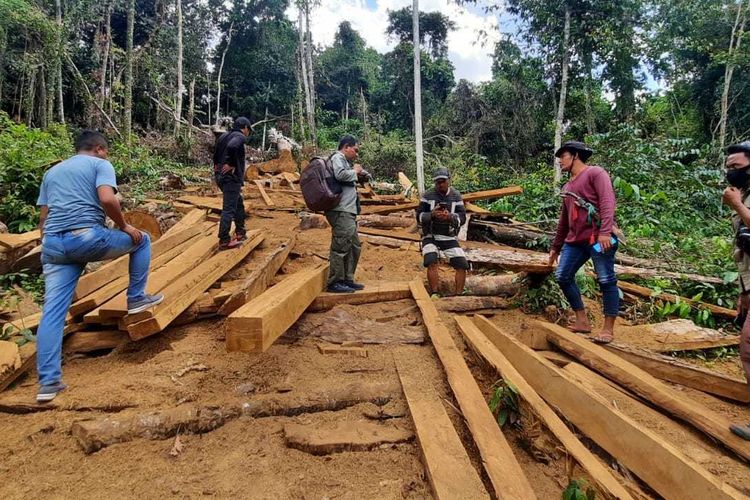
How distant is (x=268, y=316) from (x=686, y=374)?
10.7 ft

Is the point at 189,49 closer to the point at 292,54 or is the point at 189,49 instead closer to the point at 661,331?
the point at 292,54

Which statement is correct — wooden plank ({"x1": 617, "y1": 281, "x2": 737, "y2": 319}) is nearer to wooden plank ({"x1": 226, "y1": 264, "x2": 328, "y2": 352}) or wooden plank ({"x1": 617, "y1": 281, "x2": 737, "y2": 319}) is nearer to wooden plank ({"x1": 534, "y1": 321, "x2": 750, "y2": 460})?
wooden plank ({"x1": 534, "y1": 321, "x2": 750, "y2": 460})

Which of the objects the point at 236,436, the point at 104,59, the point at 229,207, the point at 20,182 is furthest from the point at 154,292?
the point at 104,59

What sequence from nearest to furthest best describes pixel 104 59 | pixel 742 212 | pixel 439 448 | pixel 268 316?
pixel 439 448 < pixel 742 212 < pixel 268 316 < pixel 104 59

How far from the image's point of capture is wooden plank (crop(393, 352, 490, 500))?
1.96 metres

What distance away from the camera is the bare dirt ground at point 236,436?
7.00 ft

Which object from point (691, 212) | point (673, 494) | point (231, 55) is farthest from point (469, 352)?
point (231, 55)

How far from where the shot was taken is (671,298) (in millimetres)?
5598

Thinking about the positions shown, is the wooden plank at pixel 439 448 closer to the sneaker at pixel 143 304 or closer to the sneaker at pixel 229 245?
the sneaker at pixel 143 304

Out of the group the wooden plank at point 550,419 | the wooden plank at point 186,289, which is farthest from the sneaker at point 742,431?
the wooden plank at point 186,289

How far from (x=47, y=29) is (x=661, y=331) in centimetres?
2137

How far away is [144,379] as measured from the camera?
300 centimetres

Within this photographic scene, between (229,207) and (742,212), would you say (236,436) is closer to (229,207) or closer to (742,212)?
(742,212)

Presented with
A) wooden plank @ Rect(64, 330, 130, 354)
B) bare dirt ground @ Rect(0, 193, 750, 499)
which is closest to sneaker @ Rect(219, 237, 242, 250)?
bare dirt ground @ Rect(0, 193, 750, 499)
